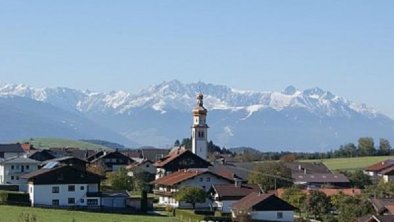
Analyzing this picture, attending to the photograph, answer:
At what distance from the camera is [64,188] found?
223 feet

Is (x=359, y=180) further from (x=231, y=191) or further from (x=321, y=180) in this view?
(x=231, y=191)

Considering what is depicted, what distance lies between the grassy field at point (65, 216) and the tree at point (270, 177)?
23073 mm

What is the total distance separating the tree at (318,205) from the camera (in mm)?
64375

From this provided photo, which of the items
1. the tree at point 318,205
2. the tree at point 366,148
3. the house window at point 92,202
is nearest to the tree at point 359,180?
the tree at point 318,205

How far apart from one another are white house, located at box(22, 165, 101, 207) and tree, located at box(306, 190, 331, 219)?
47.9 ft

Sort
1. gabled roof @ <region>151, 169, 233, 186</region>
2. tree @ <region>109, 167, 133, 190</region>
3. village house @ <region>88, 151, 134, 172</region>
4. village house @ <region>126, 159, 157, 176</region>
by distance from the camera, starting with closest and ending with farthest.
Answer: tree @ <region>109, 167, 133, 190</region> → gabled roof @ <region>151, 169, 233, 186</region> → village house @ <region>126, 159, 157, 176</region> → village house @ <region>88, 151, 134, 172</region>

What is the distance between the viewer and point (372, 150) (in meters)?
141

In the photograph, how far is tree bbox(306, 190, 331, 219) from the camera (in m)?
64.4

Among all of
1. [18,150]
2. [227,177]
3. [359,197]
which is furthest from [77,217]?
[18,150]

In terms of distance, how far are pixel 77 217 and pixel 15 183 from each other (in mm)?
24921

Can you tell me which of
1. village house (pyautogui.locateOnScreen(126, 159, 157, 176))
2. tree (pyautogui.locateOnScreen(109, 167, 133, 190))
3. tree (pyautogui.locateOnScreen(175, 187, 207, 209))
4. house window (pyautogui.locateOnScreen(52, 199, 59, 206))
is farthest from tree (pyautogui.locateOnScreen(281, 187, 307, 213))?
village house (pyautogui.locateOnScreen(126, 159, 157, 176))

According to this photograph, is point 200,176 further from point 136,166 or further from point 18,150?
point 18,150

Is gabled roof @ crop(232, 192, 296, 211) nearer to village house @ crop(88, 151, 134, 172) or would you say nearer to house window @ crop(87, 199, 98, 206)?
house window @ crop(87, 199, 98, 206)

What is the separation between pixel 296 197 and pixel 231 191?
5164mm
